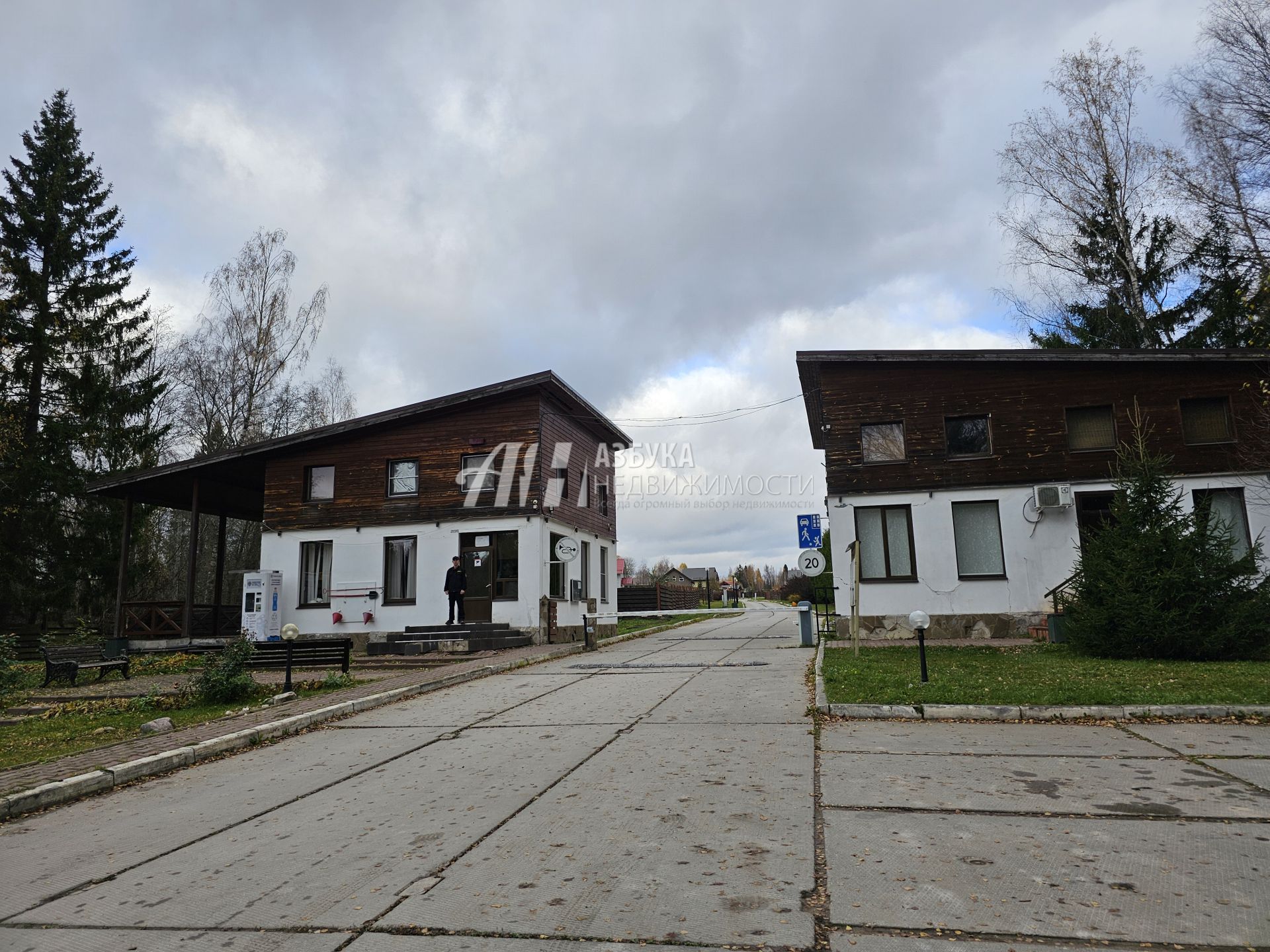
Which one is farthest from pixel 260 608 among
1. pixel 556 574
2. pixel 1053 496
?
pixel 1053 496

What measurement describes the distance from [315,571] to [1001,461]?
19.3 metres

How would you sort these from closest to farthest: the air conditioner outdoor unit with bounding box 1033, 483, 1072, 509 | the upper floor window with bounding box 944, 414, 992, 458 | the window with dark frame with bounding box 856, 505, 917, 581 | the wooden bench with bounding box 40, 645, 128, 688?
the wooden bench with bounding box 40, 645, 128, 688 < the air conditioner outdoor unit with bounding box 1033, 483, 1072, 509 < the window with dark frame with bounding box 856, 505, 917, 581 < the upper floor window with bounding box 944, 414, 992, 458

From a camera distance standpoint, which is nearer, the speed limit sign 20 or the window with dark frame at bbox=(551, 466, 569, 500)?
the speed limit sign 20

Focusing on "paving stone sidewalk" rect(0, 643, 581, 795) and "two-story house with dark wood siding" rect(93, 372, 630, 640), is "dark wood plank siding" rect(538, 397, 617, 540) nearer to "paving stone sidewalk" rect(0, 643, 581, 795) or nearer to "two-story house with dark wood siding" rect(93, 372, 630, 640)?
"two-story house with dark wood siding" rect(93, 372, 630, 640)

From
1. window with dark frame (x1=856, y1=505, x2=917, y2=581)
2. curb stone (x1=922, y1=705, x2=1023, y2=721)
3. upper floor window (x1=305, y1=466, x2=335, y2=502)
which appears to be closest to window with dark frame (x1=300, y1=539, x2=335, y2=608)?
upper floor window (x1=305, y1=466, x2=335, y2=502)

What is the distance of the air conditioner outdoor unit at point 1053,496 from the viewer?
58.7 feet

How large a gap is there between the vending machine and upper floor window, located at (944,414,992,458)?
18.9 metres

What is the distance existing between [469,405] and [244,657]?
1187 centimetres

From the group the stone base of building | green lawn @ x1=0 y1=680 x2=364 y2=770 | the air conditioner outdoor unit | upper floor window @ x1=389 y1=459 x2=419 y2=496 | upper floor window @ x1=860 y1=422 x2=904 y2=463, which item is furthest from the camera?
upper floor window @ x1=389 y1=459 x2=419 y2=496

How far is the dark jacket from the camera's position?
68.5 ft

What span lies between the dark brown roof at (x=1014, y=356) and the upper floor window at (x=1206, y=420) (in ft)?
3.40

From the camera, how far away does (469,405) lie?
76.2 ft

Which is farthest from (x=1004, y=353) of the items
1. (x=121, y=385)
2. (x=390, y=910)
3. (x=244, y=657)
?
(x=121, y=385)

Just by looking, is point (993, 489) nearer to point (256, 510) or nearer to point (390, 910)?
point (390, 910)
